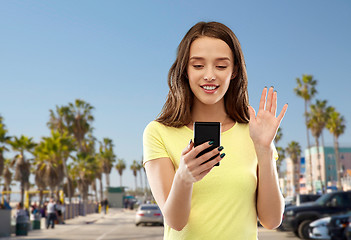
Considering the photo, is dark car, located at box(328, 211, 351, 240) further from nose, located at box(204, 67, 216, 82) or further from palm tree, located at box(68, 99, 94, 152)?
palm tree, located at box(68, 99, 94, 152)

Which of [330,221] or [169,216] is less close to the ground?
[169,216]

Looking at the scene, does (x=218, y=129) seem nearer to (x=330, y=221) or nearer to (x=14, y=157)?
(x=330, y=221)

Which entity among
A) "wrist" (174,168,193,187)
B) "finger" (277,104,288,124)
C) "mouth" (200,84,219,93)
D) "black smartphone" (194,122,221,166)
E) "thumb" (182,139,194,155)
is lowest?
"wrist" (174,168,193,187)

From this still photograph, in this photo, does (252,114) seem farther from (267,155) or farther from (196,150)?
(196,150)

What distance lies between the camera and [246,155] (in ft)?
6.40

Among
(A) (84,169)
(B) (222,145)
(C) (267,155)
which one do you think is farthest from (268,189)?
(A) (84,169)

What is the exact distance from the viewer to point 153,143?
77.3 inches

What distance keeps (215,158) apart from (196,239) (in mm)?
413

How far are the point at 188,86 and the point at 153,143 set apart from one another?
0.97ft

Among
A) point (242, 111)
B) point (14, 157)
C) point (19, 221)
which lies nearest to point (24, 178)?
point (14, 157)

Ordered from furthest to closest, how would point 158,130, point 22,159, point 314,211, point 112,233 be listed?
point 22,159 < point 112,233 < point 314,211 < point 158,130

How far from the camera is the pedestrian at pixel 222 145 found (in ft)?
6.12

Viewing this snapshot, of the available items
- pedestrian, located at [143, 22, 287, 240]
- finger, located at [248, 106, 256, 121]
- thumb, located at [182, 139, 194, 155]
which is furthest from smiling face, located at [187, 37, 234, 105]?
thumb, located at [182, 139, 194, 155]

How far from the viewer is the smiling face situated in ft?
6.40
